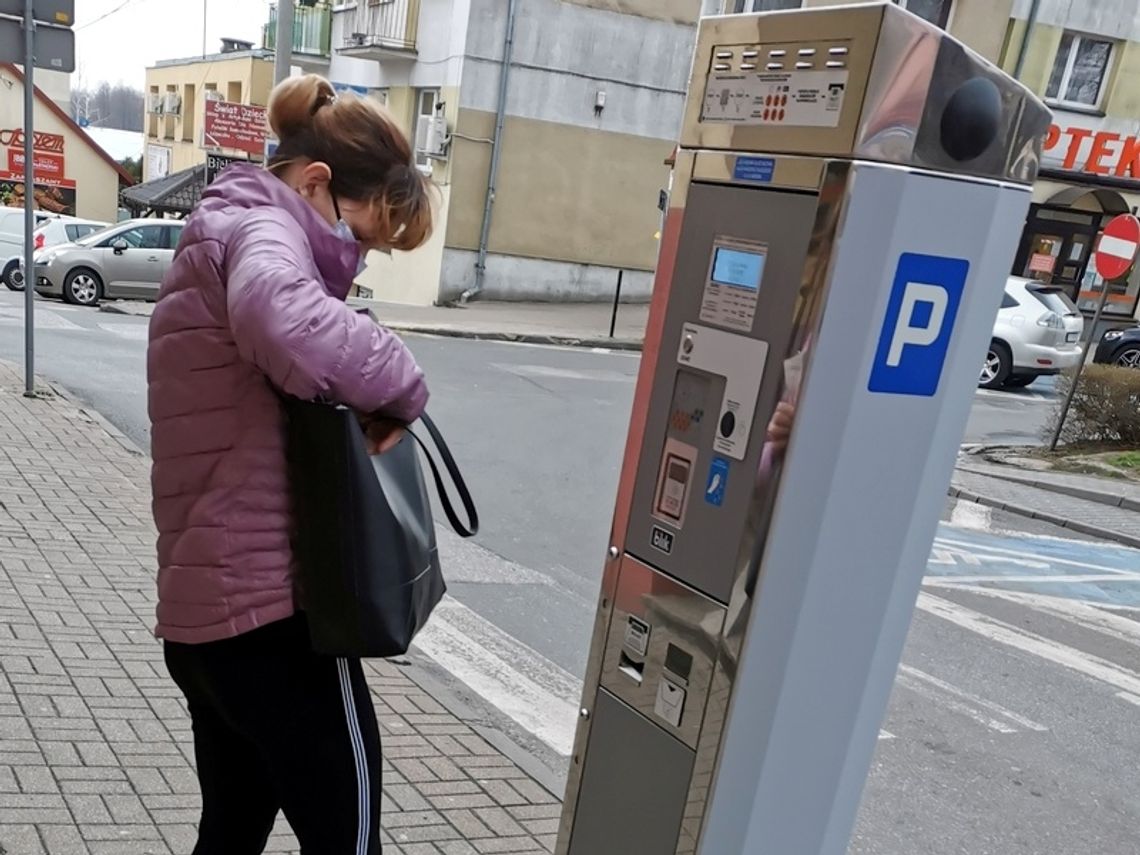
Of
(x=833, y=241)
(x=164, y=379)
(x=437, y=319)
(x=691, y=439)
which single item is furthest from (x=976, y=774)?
(x=437, y=319)

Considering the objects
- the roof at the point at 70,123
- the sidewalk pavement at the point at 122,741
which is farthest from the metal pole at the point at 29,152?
the roof at the point at 70,123

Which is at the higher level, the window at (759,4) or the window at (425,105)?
the window at (759,4)

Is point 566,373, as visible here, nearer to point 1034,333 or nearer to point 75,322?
point 75,322

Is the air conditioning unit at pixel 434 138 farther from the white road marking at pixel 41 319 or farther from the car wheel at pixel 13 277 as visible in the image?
the white road marking at pixel 41 319

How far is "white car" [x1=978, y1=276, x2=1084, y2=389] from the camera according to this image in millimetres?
15828

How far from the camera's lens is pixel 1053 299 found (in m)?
16.1

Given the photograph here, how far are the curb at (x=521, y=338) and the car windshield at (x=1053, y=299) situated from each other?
6.11 metres

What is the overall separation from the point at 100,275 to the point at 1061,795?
1709 cm

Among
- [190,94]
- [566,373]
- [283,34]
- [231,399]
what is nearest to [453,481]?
[231,399]

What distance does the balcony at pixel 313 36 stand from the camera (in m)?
26.5

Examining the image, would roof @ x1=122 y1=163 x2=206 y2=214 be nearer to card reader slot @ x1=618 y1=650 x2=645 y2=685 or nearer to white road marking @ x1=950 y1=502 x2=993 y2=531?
white road marking @ x1=950 y1=502 x2=993 y2=531

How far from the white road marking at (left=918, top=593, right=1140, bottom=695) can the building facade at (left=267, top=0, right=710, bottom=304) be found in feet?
52.4

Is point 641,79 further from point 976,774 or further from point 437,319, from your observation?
point 976,774

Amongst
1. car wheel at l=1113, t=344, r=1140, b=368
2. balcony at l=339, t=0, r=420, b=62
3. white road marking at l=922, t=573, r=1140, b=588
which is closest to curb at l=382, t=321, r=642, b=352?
balcony at l=339, t=0, r=420, b=62
